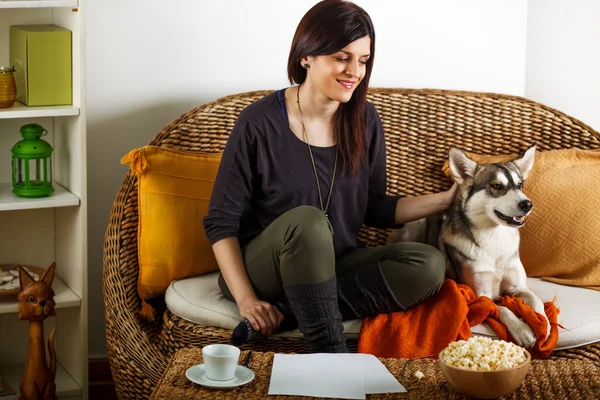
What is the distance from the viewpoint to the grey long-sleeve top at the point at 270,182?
2.14 m

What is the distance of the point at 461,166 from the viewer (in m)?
2.25

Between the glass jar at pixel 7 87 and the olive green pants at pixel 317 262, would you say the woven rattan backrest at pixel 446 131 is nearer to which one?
the olive green pants at pixel 317 262

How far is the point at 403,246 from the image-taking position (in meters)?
2.13

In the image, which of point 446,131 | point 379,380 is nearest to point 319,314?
point 379,380

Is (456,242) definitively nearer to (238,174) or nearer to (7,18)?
(238,174)

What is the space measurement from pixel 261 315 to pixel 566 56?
62.8 inches

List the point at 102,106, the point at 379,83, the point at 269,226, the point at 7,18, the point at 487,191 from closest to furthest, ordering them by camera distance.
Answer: the point at 269,226 < the point at 487,191 < the point at 7,18 < the point at 102,106 < the point at 379,83

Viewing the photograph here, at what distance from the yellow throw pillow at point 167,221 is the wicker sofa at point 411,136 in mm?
57

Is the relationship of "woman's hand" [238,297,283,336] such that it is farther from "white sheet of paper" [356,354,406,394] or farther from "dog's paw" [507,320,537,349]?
"dog's paw" [507,320,537,349]

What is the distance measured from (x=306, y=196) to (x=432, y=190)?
64cm

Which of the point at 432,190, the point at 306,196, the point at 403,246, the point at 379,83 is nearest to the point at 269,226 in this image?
the point at 306,196

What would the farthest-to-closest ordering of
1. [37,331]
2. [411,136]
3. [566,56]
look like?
[566,56] → [411,136] → [37,331]

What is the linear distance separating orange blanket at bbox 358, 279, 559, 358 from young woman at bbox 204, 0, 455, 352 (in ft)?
0.14

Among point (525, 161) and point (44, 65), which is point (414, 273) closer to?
point (525, 161)
